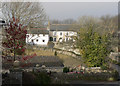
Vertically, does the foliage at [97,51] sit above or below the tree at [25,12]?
below

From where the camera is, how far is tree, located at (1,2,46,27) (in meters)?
24.6

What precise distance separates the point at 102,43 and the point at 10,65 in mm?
9977

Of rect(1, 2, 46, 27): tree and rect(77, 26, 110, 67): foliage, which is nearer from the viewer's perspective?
rect(77, 26, 110, 67): foliage

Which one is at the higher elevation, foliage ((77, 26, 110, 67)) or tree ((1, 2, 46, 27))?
Result: tree ((1, 2, 46, 27))

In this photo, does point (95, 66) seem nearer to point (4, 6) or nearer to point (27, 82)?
point (27, 82)

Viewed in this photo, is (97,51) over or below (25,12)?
below

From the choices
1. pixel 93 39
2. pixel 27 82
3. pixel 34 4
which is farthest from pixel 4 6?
pixel 27 82

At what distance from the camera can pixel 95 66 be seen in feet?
55.2

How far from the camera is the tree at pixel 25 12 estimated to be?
2457cm

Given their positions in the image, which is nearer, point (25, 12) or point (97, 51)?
point (97, 51)

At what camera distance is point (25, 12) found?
25.4 meters

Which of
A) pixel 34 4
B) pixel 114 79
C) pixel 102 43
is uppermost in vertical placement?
pixel 34 4

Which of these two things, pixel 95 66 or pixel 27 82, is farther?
pixel 95 66

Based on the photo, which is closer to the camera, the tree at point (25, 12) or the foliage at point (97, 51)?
the foliage at point (97, 51)
